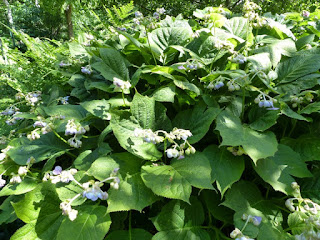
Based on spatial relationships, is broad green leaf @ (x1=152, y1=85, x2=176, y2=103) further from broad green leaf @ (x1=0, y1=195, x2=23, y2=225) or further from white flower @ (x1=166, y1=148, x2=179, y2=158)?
broad green leaf @ (x1=0, y1=195, x2=23, y2=225)

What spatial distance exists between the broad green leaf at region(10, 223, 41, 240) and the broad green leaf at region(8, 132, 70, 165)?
386 millimetres

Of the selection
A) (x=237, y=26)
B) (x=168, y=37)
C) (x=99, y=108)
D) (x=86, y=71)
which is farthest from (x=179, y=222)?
(x=237, y=26)

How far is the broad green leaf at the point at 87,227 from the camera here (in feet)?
3.72

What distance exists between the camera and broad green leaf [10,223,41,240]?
1.25 metres

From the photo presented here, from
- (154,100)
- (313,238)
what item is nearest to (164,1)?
(154,100)

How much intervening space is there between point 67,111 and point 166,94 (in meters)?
0.71

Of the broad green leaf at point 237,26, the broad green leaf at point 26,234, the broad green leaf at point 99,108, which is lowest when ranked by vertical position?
the broad green leaf at point 26,234

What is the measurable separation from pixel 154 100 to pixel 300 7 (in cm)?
845

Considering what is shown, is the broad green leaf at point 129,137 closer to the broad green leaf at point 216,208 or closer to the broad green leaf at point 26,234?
the broad green leaf at point 216,208

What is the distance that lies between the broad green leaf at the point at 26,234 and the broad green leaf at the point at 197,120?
935 mm

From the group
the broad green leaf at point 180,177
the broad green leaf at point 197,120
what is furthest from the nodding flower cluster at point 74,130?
the broad green leaf at point 197,120

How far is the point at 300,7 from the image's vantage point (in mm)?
7859

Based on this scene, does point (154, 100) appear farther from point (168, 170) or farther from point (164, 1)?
point (164, 1)

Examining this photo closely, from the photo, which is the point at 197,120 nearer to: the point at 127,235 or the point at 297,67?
the point at 127,235
